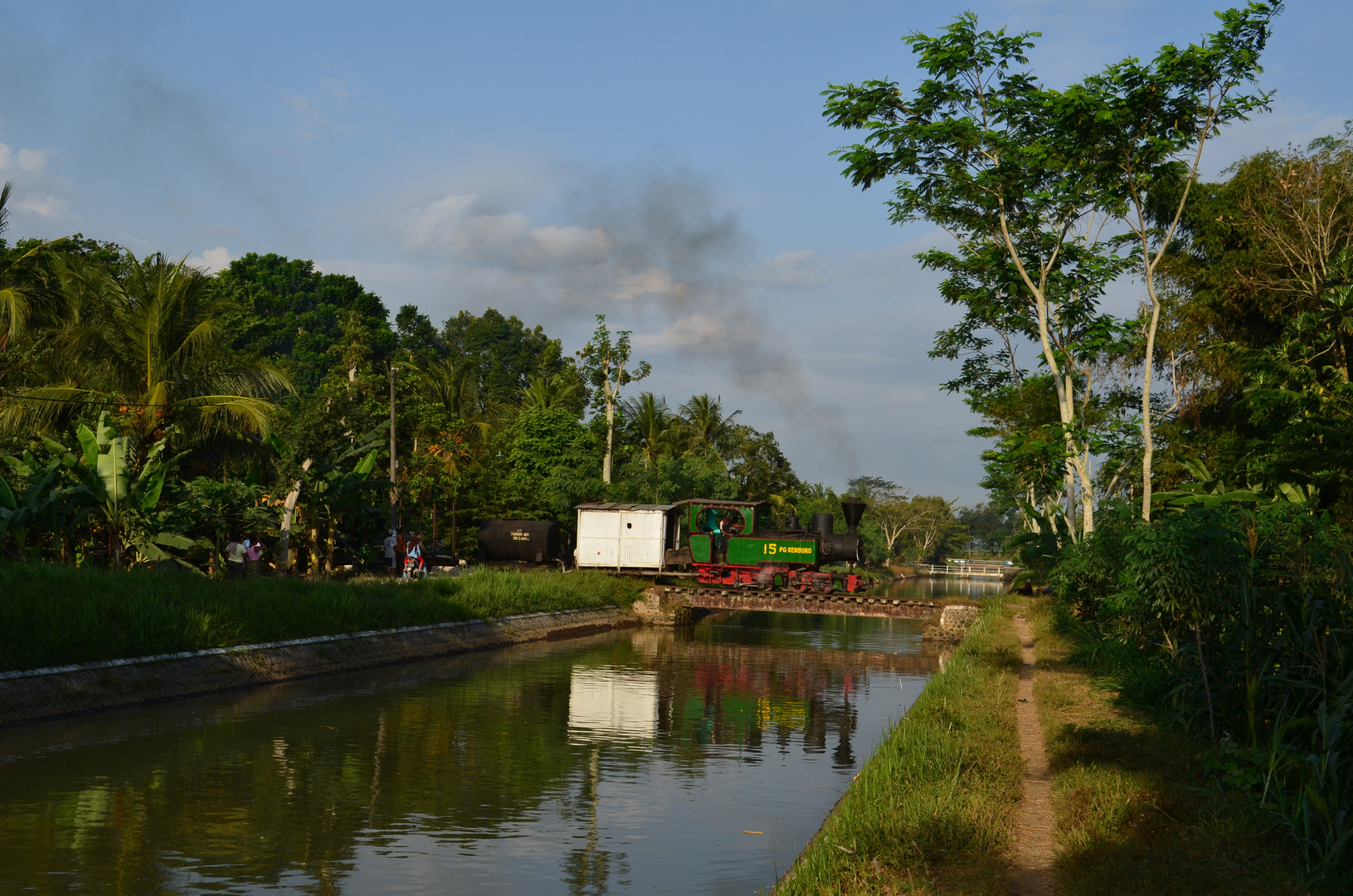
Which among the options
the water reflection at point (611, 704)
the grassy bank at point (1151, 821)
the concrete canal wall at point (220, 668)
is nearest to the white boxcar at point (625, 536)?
the concrete canal wall at point (220, 668)

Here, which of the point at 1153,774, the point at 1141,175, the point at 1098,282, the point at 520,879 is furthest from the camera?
the point at 1098,282

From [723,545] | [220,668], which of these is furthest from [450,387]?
[220,668]

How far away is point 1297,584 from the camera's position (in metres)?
10.3

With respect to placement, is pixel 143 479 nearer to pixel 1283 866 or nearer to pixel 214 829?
pixel 214 829

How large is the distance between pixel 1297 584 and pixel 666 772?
7617 millimetres

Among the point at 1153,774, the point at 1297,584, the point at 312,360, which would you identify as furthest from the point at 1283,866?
the point at 312,360

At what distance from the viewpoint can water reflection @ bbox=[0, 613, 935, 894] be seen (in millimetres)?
9172

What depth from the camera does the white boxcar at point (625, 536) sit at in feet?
129

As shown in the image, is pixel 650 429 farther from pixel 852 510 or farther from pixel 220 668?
pixel 220 668

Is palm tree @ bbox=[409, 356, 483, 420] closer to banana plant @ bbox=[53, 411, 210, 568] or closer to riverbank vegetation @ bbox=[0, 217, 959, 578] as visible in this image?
riverbank vegetation @ bbox=[0, 217, 959, 578]

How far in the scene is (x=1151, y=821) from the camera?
8.30m

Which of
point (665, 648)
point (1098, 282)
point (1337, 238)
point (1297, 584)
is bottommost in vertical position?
point (665, 648)

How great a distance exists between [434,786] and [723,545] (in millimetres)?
26850

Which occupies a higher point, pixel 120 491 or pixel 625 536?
pixel 120 491
